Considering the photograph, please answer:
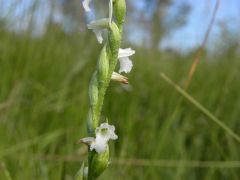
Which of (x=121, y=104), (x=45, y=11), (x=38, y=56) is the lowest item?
(x=121, y=104)

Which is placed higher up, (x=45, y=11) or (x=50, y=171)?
(x=45, y=11)

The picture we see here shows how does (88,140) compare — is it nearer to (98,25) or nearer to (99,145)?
(99,145)

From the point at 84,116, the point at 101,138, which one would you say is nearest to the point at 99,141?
the point at 101,138

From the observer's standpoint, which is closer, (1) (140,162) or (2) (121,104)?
(1) (140,162)

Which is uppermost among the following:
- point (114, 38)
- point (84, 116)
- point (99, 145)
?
point (114, 38)

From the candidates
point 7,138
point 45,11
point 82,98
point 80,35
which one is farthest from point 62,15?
point 7,138

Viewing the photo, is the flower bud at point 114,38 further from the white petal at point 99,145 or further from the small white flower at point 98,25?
the white petal at point 99,145

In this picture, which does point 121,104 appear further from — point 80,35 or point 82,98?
point 80,35
